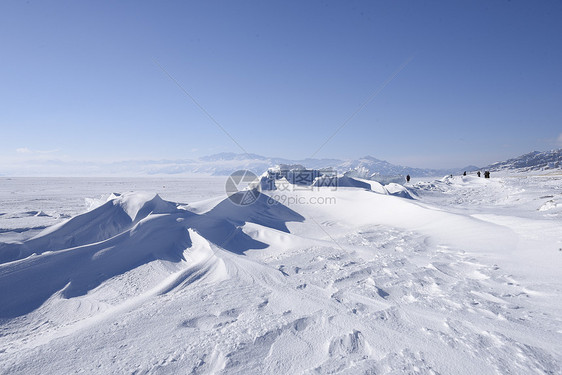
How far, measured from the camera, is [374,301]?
3250 mm

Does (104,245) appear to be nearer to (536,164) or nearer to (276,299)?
(276,299)

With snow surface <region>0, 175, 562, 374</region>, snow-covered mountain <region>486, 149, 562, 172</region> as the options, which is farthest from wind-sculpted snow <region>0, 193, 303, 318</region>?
snow-covered mountain <region>486, 149, 562, 172</region>

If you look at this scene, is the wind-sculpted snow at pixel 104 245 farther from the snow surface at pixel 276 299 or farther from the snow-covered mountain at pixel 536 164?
the snow-covered mountain at pixel 536 164

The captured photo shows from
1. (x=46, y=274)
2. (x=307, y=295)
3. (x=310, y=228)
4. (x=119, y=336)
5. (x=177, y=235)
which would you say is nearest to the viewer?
(x=119, y=336)

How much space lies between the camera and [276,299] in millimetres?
3355

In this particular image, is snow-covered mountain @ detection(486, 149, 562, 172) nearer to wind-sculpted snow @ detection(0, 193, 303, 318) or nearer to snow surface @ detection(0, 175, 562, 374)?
snow surface @ detection(0, 175, 562, 374)

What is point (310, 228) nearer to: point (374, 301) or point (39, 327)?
point (374, 301)

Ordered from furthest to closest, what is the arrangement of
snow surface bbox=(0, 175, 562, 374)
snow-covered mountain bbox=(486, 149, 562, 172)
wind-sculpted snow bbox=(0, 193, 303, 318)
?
snow-covered mountain bbox=(486, 149, 562, 172), wind-sculpted snow bbox=(0, 193, 303, 318), snow surface bbox=(0, 175, 562, 374)

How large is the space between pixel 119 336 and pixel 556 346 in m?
3.88

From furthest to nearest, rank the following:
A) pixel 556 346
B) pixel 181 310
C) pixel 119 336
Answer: pixel 181 310
pixel 119 336
pixel 556 346

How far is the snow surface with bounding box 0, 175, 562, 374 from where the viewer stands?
2.29m

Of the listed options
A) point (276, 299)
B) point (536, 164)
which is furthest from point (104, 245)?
point (536, 164)

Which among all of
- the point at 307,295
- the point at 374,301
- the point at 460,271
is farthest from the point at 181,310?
the point at 460,271

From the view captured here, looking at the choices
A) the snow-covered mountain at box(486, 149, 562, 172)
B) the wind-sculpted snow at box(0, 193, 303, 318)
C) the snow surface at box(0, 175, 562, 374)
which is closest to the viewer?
the snow surface at box(0, 175, 562, 374)
